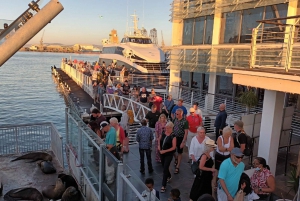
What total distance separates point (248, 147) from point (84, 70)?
3088cm

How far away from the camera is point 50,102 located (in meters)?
32.3

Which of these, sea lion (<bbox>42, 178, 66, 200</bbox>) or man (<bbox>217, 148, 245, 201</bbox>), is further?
sea lion (<bbox>42, 178, 66, 200</bbox>)

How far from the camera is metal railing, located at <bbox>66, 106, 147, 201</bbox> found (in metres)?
4.73

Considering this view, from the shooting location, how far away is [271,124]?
22.3 ft

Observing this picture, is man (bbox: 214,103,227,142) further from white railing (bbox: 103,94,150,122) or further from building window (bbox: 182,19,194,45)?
building window (bbox: 182,19,194,45)

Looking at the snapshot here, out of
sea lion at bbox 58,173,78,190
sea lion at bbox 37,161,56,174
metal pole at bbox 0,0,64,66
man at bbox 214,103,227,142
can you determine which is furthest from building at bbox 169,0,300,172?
sea lion at bbox 37,161,56,174

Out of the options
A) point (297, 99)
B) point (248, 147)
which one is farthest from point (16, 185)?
point (297, 99)

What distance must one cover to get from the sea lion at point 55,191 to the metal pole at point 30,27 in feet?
13.3

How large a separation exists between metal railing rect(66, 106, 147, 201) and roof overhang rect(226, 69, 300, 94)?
3.74m

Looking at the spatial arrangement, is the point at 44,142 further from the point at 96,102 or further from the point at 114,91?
the point at 96,102

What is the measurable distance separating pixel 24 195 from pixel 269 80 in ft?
23.5

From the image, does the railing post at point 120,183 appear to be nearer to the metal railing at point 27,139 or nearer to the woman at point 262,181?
the woman at point 262,181

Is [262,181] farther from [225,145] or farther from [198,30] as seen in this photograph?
[198,30]

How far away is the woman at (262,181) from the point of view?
4.84 metres
